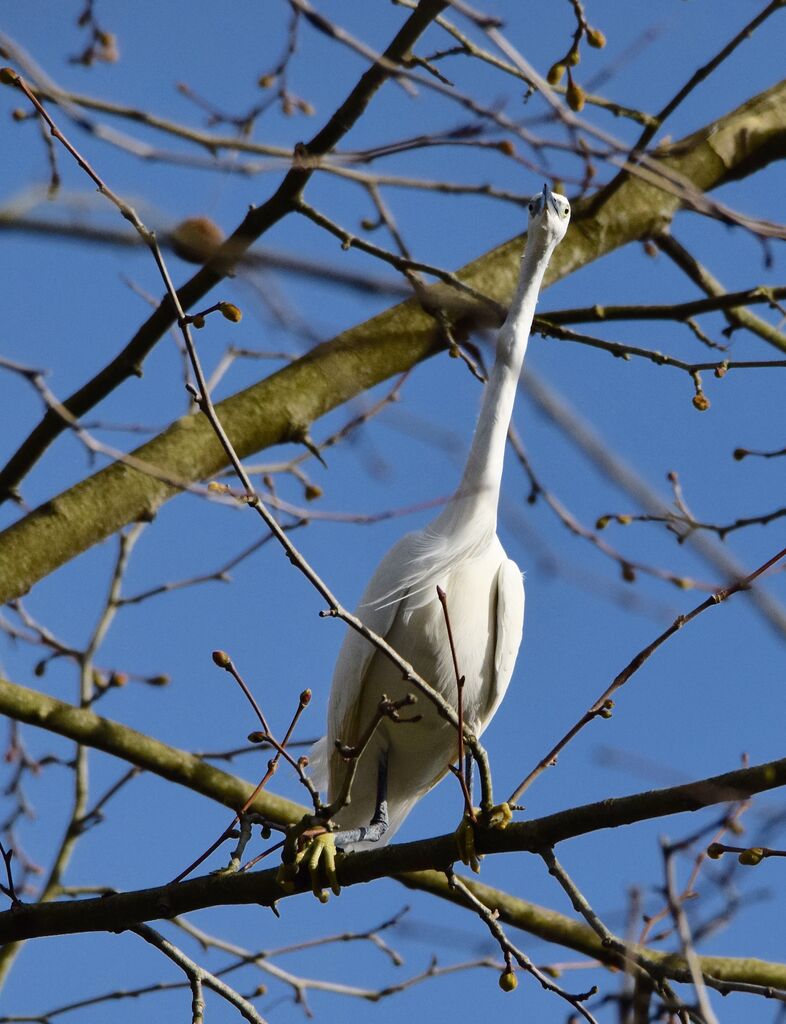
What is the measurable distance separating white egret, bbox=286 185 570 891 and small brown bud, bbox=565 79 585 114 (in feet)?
2.97

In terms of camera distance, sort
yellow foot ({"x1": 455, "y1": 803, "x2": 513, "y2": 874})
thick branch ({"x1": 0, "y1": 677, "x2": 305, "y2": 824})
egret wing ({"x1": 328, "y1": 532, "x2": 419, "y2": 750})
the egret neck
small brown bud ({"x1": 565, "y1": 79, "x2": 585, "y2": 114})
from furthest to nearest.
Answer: egret wing ({"x1": 328, "y1": 532, "x2": 419, "y2": 750}) < the egret neck < thick branch ({"x1": 0, "y1": 677, "x2": 305, "y2": 824}) < small brown bud ({"x1": 565, "y1": 79, "x2": 585, "y2": 114}) < yellow foot ({"x1": 455, "y1": 803, "x2": 513, "y2": 874})

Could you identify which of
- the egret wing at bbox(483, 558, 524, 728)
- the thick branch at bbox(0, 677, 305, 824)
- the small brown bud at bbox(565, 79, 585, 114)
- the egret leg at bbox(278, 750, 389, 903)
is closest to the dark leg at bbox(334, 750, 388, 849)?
the egret leg at bbox(278, 750, 389, 903)

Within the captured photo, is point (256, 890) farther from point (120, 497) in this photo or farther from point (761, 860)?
point (120, 497)

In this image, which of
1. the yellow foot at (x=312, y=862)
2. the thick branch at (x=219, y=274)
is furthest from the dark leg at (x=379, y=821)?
the thick branch at (x=219, y=274)

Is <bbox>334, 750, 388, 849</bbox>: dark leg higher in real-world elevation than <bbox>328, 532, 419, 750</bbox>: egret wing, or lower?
lower

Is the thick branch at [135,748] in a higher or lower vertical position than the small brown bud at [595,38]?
lower

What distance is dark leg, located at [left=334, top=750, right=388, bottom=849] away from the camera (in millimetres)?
3800

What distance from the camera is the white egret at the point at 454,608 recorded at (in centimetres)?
399

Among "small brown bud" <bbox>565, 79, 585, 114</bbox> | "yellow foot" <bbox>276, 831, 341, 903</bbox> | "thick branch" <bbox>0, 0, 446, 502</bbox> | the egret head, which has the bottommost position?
"yellow foot" <bbox>276, 831, 341, 903</bbox>

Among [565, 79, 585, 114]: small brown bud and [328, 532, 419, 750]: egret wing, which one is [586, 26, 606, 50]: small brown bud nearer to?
[565, 79, 585, 114]: small brown bud

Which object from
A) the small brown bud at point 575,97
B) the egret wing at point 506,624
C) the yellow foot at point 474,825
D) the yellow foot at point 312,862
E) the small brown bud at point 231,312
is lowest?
the yellow foot at point 474,825

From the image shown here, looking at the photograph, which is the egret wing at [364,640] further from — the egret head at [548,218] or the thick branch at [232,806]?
the egret head at [548,218]

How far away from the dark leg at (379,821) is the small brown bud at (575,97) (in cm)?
210

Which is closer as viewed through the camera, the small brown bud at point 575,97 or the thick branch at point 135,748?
the small brown bud at point 575,97
